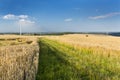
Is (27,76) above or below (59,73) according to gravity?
above

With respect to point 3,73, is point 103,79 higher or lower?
lower

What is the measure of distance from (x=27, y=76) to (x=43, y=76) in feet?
10.4

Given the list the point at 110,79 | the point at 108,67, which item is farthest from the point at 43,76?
the point at 108,67

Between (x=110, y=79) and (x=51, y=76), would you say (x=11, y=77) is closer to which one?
(x=51, y=76)

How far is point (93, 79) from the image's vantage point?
28.8 ft

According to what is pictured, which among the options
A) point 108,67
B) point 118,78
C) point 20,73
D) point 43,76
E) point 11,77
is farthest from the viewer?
point 108,67

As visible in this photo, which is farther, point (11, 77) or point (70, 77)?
point (70, 77)

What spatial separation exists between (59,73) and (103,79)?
182 cm

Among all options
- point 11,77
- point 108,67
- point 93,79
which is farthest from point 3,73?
point 108,67

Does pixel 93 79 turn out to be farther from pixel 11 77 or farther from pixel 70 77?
pixel 11 77

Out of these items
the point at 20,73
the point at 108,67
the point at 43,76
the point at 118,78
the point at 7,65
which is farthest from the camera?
the point at 108,67

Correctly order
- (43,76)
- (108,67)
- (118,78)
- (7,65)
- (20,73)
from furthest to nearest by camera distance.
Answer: (108,67)
(118,78)
(43,76)
(7,65)
(20,73)

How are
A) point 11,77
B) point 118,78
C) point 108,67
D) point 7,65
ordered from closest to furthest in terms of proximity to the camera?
point 11,77
point 7,65
point 118,78
point 108,67

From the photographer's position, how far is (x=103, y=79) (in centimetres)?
880
